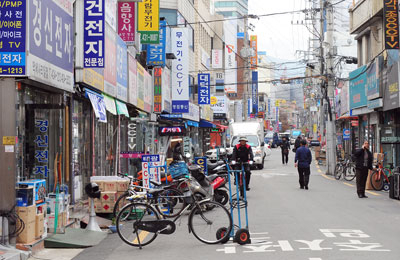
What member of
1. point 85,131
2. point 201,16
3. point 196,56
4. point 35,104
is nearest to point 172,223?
point 35,104

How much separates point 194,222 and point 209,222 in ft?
0.90

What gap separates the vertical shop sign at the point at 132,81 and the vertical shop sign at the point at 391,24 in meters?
10.5

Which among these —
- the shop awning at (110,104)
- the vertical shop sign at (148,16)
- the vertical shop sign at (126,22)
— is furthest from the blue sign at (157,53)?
the shop awning at (110,104)

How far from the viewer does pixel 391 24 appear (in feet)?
82.4

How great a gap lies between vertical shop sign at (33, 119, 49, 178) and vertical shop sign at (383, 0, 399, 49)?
53.9 ft

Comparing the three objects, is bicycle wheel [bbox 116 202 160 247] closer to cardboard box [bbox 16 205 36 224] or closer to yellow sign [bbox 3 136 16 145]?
cardboard box [bbox 16 205 36 224]

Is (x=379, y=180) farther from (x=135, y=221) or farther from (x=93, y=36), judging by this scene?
(x=135, y=221)

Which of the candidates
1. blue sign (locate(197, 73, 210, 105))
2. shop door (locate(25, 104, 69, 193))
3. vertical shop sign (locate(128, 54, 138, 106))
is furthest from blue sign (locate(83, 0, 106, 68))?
blue sign (locate(197, 73, 210, 105))

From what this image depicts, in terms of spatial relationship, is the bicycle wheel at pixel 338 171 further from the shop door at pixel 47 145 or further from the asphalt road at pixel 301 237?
the shop door at pixel 47 145

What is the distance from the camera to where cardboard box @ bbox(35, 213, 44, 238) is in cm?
1088

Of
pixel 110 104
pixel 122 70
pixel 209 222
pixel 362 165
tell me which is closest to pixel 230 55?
pixel 122 70

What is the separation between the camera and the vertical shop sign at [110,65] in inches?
730

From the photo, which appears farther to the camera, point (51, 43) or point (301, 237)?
point (51, 43)

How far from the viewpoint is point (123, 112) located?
20.8 m
